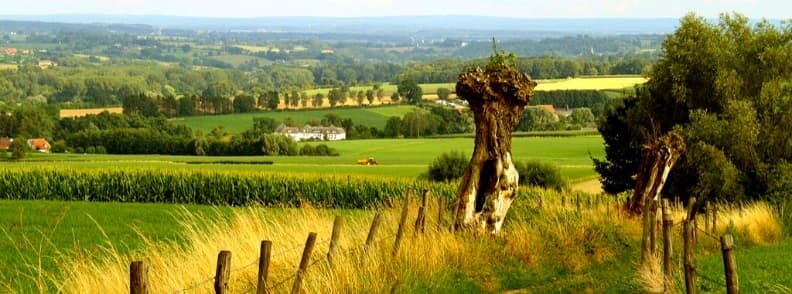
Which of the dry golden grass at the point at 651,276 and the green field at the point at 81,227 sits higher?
the dry golden grass at the point at 651,276

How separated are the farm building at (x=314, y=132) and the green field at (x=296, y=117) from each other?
544 cm

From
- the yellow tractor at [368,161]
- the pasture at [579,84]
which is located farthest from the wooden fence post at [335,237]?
the pasture at [579,84]

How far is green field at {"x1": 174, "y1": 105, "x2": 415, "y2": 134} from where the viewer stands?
11838 centimetres

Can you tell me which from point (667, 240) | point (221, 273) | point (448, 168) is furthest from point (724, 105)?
point (221, 273)

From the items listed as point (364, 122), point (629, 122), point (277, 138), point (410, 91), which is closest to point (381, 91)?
point (410, 91)

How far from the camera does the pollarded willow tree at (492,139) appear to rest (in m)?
16.6

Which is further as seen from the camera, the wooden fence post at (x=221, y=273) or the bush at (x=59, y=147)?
the bush at (x=59, y=147)

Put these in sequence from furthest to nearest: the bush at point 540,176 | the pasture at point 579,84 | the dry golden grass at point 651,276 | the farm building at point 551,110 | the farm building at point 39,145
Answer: the pasture at point 579,84
the farm building at point 551,110
the farm building at point 39,145
the bush at point 540,176
the dry golden grass at point 651,276

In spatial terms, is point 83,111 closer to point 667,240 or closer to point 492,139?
point 492,139

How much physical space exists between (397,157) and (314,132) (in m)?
36.9

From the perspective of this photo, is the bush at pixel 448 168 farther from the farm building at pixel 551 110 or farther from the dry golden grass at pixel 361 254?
the farm building at pixel 551 110

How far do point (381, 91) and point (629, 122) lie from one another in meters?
116

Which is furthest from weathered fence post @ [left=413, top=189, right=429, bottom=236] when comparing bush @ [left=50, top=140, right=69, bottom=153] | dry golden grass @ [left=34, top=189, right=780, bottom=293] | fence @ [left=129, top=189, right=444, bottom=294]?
bush @ [left=50, top=140, right=69, bottom=153]

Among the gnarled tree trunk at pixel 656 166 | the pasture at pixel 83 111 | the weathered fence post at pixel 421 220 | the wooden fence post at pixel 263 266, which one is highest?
the wooden fence post at pixel 263 266
